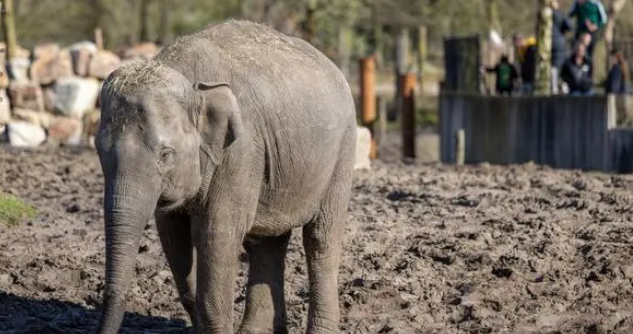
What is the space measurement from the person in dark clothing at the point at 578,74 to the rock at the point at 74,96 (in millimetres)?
7802

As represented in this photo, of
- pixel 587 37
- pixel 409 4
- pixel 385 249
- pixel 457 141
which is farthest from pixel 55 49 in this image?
pixel 409 4

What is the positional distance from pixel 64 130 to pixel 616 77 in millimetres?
8753

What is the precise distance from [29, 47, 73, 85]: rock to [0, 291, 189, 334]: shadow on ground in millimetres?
13896

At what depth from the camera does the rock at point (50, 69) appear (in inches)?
911

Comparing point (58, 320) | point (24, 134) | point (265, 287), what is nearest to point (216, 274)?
point (265, 287)

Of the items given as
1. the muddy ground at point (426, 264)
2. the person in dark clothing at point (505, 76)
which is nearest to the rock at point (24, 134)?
the muddy ground at point (426, 264)

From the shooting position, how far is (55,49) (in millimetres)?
23781

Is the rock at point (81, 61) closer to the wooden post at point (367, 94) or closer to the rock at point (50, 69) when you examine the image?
the rock at point (50, 69)

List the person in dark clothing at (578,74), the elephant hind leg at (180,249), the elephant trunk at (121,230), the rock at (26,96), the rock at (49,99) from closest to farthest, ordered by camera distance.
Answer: the elephant trunk at (121,230) < the elephant hind leg at (180,249) < the person in dark clothing at (578,74) < the rock at (26,96) < the rock at (49,99)

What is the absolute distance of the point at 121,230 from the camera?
22.4 ft

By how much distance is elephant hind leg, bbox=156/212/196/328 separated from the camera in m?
7.92

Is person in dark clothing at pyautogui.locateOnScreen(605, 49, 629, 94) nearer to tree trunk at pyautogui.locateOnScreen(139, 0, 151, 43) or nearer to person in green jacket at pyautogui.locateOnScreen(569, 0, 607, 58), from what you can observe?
person in green jacket at pyautogui.locateOnScreen(569, 0, 607, 58)

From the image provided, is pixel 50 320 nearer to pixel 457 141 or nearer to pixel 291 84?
pixel 291 84

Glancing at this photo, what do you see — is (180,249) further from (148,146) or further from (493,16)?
(493,16)
